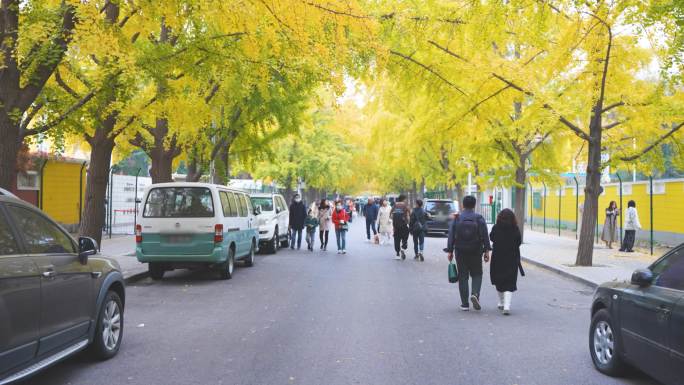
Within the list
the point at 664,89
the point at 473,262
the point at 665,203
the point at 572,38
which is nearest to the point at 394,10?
the point at 572,38

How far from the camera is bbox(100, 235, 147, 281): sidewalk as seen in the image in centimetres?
1318

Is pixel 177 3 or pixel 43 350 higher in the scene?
pixel 177 3

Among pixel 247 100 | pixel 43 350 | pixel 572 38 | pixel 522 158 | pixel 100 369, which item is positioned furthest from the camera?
pixel 522 158

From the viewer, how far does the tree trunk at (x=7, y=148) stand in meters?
9.30

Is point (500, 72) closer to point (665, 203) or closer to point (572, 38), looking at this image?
point (572, 38)

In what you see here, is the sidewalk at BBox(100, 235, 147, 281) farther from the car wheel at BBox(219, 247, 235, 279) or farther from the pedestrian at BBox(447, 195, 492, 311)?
the pedestrian at BBox(447, 195, 492, 311)

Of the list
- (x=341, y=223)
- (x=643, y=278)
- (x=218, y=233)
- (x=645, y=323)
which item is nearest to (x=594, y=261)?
(x=341, y=223)

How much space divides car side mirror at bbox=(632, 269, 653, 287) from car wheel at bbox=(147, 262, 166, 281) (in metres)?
9.57

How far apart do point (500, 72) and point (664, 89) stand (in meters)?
3.95

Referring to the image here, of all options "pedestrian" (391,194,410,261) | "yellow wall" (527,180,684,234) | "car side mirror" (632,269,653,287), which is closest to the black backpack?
"car side mirror" (632,269,653,287)

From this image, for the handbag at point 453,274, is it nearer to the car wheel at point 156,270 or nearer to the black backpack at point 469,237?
the black backpack at point 469,237

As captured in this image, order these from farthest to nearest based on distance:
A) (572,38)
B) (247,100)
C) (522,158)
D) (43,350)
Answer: (522,158) < (247,100) < (572,38) < (43,350)

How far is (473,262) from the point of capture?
9.48m

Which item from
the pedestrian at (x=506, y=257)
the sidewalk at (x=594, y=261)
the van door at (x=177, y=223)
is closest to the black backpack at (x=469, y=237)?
the pedestrian at (x=506, y=257)
